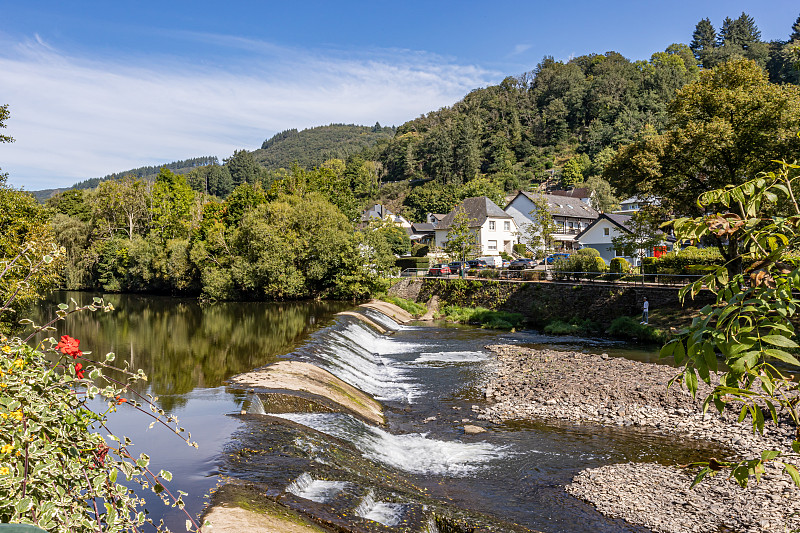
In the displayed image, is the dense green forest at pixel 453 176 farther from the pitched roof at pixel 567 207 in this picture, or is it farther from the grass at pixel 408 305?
the pitched roof at pixel 567 207

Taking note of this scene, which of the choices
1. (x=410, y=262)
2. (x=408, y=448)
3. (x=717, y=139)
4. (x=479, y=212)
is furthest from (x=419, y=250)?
(x=408, y=448)

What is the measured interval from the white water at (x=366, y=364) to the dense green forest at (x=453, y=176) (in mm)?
12246

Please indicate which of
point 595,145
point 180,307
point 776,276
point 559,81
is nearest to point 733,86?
point 776,276

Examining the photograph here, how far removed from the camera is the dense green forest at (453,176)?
26.9 meters

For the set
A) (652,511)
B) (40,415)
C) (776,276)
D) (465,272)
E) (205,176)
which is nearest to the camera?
(776,276)

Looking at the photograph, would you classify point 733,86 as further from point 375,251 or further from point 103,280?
point 103,280

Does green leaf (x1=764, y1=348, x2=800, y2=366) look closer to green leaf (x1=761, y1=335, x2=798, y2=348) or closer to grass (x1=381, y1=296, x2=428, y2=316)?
green leaf (x1=761, y1=335, x2=798, y2=348)

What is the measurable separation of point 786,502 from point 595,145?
4518 inches

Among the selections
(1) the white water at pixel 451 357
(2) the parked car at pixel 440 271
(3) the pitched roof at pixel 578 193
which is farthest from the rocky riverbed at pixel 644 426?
(3) the pitched roof at pixel 578 193

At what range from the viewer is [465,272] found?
4828cm

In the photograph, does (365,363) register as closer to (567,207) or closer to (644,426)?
(644,426)

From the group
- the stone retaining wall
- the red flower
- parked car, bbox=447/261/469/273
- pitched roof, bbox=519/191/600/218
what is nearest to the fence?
the stone retaining wall

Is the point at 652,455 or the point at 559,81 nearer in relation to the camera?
the point at 652,455

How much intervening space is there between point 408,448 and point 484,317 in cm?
2415
